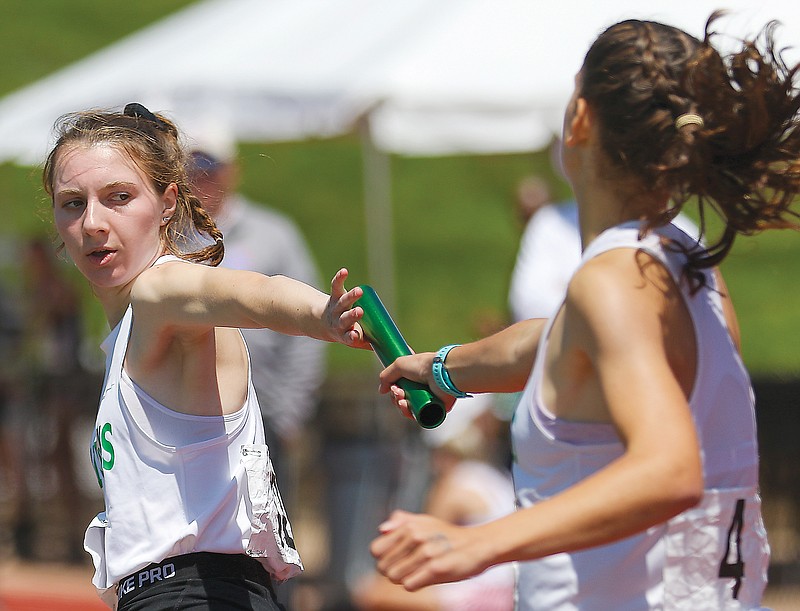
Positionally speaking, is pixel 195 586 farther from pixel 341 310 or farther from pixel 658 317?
pixel 658 317

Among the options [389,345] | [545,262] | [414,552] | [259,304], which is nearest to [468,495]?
[545,262]

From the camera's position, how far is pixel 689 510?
1935 mm

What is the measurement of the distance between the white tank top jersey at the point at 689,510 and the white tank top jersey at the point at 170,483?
0.68m

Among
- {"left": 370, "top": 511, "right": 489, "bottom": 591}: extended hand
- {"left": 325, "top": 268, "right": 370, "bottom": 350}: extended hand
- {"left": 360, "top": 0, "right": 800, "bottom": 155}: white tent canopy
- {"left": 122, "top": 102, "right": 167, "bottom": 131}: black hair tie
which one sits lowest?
{"left": 370, "top": 511, "right": 489, "bottom": 591}: extended hand

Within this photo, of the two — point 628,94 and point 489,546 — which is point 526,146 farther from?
point 489,546

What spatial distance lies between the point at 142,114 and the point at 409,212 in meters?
13.8

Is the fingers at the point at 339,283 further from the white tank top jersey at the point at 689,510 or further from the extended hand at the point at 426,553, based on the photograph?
the extended hand at the point at 426,553

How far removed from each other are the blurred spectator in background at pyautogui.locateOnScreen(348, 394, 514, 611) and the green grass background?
6700mm

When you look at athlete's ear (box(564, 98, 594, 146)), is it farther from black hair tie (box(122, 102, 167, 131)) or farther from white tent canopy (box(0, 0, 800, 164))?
white tent canopy (box(0, 0, 800, 164))

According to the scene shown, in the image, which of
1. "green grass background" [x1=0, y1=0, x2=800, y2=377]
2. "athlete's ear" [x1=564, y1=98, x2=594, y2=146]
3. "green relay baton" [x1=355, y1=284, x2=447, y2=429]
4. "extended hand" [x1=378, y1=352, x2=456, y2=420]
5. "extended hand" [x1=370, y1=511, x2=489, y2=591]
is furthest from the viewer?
"green grass background" [x1=0, y1=0, x2=800, y2=377]

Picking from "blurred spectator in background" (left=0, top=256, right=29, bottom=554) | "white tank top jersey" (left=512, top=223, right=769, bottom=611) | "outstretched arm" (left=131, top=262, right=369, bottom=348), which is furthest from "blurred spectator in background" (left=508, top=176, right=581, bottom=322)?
"blurred spectator in background" (left=0, top=256, right=29, bottom=554)

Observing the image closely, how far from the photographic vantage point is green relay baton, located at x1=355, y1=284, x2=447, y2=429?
2283 mm

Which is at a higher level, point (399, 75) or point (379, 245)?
point (399, 75)

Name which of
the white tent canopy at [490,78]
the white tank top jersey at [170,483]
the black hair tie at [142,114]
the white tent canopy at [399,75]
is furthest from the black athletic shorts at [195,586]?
the white tent canopy at [490,78]
